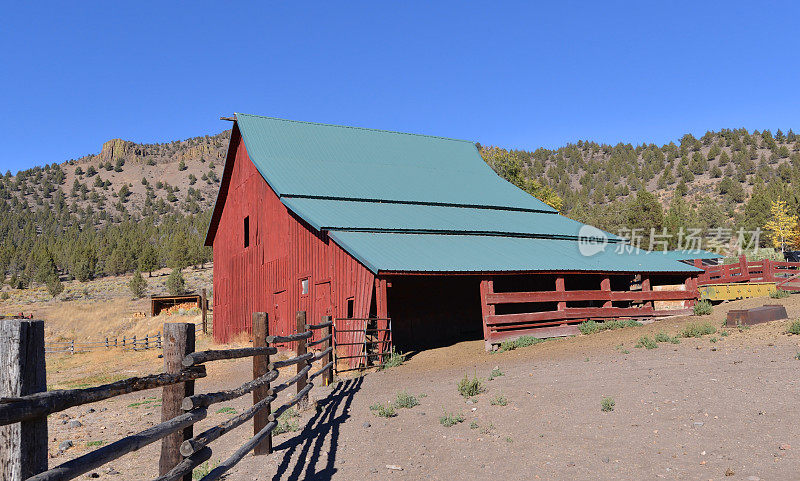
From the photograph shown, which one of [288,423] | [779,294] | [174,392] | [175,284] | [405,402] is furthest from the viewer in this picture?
[175,284]

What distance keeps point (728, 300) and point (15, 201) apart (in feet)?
566

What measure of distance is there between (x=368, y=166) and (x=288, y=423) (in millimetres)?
18203

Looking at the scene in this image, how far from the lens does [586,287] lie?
25.7 meters

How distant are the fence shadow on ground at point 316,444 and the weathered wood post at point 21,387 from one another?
13.7 ft

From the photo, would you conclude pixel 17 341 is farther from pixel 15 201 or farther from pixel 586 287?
pixel 15 201

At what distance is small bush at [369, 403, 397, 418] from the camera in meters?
9.83

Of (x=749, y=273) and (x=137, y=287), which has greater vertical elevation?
(x=137, y=287)

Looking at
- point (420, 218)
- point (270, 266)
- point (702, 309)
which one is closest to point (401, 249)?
point (420, 218)

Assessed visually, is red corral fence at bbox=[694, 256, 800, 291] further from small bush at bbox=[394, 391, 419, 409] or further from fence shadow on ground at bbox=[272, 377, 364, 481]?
fence shadow on ground at bbox=[272, 377, 364, 481]

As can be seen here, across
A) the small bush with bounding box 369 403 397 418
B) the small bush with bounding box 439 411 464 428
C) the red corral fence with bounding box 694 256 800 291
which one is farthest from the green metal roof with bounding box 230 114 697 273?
the small bush with bounding box 439 411 464 428

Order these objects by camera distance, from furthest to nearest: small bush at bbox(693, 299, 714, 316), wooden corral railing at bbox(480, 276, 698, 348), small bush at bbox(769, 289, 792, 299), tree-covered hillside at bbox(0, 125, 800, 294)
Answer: tree-covered hillside at bbox(0, 125, 800, 294)
small bush at bbox(769, 289, 792, 299)
small bush at bbox(693, 299, 714, 316)
wooden corral railing at bbox(480, 276, 698, 348)

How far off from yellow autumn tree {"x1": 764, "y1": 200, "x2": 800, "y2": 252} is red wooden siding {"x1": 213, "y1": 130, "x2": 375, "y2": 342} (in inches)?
2557

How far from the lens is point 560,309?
63.7ft

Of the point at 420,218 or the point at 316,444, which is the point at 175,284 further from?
the point at 316,444
